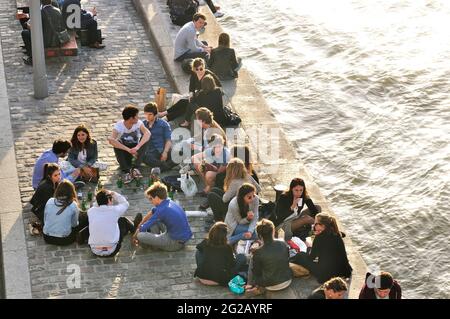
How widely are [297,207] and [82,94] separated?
19.0 feet

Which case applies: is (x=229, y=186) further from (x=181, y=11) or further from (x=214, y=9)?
(x=214, y=9)

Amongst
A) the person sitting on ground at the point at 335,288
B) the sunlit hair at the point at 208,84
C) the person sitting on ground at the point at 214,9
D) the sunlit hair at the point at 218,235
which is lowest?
the person sitting on ground at the point at 214,9

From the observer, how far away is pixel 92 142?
15625mm

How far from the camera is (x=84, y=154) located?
15.6m

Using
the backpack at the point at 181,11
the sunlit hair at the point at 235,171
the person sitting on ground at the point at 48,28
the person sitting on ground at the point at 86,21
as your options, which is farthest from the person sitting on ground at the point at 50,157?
the backpack at the point at 181,11

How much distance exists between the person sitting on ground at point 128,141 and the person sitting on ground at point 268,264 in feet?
11.0

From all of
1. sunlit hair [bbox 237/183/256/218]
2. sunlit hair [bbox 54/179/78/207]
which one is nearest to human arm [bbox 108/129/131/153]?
sunlit hair [bbox 54/179/78/207]

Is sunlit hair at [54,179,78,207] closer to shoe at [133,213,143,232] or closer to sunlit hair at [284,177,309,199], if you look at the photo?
shoe at [133,213,143,232]

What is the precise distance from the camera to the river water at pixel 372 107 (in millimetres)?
15875

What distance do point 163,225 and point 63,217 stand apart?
4.27 feet

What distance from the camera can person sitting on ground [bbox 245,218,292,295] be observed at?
13.0 m

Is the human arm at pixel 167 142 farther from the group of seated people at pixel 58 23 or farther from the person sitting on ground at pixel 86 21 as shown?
the person sitting on ground at pixel 86 21
